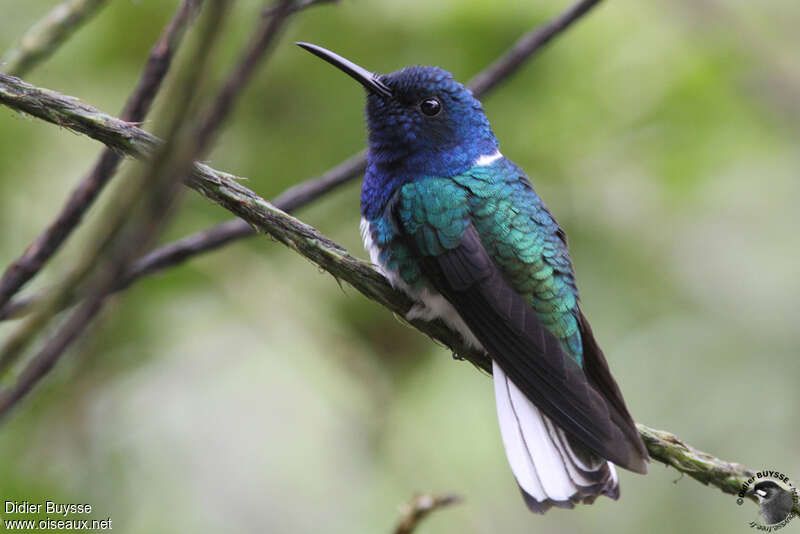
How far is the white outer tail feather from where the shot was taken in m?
2.34

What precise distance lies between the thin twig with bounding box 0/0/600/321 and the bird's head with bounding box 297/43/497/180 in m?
0.22

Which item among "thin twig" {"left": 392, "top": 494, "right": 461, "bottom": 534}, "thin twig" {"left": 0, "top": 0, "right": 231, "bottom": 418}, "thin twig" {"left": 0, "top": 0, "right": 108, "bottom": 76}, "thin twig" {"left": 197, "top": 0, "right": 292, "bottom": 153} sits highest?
"thin twig" {"left": 0, "top": 0, "right": 108, "bottom": 76}

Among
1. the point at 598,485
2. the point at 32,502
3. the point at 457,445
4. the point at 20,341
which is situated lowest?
the point at 20,341

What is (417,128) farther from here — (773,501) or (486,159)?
(773,501)

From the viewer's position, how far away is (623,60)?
12.6 ft

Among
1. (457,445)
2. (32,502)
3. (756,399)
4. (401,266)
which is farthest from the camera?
(756,399)

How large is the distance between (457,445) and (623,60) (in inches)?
78.3

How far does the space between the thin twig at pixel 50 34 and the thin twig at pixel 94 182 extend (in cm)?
20

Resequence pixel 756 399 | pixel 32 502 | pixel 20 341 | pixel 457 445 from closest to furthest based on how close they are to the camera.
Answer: pixel 20 341 < pixel 32 502 < pixel 457 445 < pixel 756 399

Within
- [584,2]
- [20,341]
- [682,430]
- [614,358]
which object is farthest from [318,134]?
[20,341]

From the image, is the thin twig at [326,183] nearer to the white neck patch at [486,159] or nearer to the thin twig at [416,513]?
the white neck patch at [486,159]

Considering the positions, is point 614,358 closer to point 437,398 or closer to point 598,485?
point 437,398

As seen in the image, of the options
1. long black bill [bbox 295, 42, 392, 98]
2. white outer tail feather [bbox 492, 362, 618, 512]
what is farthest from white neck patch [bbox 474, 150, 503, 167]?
white outer tail feather [bbox 492, 362, 618, 512]

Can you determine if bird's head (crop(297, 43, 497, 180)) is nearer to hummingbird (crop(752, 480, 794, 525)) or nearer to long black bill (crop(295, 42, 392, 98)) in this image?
long black bill (crop(295, 42, 392, 98))
